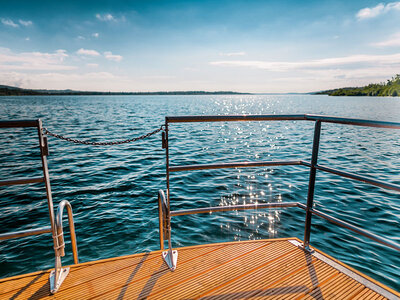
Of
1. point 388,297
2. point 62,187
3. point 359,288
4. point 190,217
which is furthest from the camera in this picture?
point 62,187

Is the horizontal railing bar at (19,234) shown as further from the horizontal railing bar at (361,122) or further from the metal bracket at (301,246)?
the horizontal railing bar at (361,122)

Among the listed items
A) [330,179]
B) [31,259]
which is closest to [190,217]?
[31,259]

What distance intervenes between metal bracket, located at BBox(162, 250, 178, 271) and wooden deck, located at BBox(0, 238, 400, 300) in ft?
0.16

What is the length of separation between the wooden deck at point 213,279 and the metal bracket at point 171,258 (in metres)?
0.05

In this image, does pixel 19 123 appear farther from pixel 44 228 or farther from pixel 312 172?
pixel 312 172

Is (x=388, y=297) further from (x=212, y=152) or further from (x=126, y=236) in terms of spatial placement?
(x=212, y=152)

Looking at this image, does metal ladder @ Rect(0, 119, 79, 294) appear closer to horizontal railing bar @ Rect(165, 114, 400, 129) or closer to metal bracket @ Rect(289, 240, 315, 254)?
horizontal railing bar @ Rect(165, 114, 400, 129)

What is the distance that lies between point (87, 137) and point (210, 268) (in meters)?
16.0

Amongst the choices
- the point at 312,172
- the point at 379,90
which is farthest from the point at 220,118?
the point at 379,90

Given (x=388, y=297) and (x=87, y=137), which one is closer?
(x=388, y=297)

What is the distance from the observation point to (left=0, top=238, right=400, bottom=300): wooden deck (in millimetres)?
1989

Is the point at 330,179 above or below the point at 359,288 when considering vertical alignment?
below

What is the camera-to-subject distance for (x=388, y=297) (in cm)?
190

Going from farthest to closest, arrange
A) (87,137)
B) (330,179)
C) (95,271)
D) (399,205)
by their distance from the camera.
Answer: (87,137)
(330,179)
(399,205)
(95,271)
